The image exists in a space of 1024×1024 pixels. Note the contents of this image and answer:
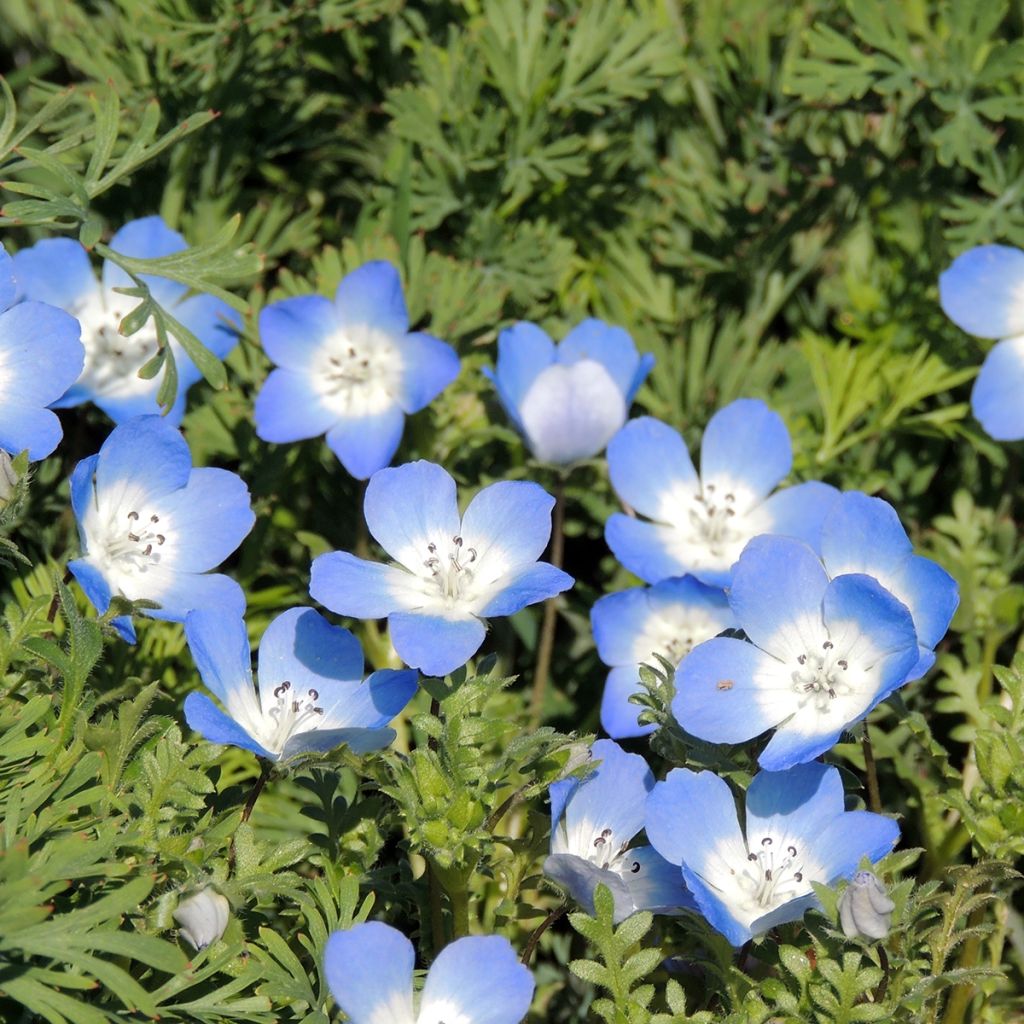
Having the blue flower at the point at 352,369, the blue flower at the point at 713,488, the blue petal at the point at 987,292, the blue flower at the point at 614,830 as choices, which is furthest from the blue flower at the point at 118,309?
the blue petal at the point at 987,292

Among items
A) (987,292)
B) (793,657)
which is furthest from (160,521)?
(987,292)

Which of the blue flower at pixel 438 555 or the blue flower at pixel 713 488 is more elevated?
the blue flower at pixel 438 555

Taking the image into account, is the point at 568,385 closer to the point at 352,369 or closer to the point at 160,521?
the point at 352,369

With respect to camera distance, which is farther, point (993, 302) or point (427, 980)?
point (993, 302)

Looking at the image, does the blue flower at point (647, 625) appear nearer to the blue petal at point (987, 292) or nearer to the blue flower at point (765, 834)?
the blue flower at point (765, 834)

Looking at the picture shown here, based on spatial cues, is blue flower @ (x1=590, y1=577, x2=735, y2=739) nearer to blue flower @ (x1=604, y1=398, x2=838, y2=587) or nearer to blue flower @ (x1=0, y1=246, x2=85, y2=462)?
→ blue flower @ (x1=604, y1=398, x2=838, y2=587)

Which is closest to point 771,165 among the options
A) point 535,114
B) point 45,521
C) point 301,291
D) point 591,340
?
point 535,114
